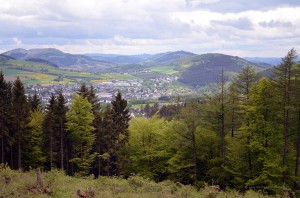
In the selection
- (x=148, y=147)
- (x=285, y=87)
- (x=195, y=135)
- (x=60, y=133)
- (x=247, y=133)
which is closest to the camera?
(x=285, y=87)

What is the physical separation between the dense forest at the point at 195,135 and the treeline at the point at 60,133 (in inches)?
5.2

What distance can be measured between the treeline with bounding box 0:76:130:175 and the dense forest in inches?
5.2

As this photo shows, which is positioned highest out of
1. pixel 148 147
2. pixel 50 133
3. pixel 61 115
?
pixel 61 115

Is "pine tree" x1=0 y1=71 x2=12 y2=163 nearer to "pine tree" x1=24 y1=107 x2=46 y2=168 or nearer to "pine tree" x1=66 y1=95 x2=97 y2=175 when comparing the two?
"pine tree" x1=24 y1=107 x2=46 y2=168

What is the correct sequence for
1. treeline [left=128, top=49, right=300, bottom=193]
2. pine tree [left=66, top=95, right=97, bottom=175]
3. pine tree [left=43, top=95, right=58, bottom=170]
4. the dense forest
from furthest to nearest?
1. pine tree [left=43, top=95, right=58, bottom=170]
2. pine tree [left=66, top=95, right=97, bottom=175]
3. the dense forest
4. treeline [left=128, top=49, right=300, bottom=193]

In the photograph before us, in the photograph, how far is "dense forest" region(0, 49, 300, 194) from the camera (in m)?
25.5

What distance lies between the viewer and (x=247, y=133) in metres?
26.7

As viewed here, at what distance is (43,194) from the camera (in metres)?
14.1

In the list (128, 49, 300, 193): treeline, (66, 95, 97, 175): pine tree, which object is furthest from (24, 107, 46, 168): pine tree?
(128, 49, 300, 193): treeline

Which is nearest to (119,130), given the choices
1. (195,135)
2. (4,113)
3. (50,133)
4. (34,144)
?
(50,133)

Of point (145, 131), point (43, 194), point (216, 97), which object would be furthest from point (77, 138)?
point (43, 194)

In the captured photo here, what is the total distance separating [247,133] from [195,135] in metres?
6.20

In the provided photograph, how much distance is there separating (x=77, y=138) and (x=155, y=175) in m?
11.6

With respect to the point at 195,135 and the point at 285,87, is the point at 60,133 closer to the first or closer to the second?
the point at 195,135
